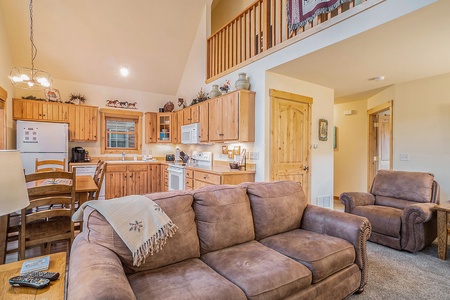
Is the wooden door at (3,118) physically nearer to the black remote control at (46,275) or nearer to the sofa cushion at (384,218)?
the black remote control at (46,275)

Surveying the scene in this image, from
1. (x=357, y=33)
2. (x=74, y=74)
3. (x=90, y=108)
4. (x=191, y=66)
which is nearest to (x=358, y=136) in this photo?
(x=357, y=33)

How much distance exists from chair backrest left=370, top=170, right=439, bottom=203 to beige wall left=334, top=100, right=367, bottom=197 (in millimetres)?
1849

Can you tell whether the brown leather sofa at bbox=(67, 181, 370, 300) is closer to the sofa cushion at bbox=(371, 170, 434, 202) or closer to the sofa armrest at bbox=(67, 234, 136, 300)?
the sofa armrest at bbox=(67, 234, 136, 300)

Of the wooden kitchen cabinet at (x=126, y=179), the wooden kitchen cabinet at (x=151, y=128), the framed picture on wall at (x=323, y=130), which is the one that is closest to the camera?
the framed picture on wall at (x=323, y=130)

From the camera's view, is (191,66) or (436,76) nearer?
(436,76)

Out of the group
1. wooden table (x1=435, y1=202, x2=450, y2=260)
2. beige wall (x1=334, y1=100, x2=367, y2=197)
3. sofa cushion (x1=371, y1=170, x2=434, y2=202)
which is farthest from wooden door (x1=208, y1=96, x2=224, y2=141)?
beige wall (x1=334, y1=100, x2=367, y2=197)

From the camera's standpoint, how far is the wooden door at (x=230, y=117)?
3.81m

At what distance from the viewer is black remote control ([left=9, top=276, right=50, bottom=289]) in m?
1.09

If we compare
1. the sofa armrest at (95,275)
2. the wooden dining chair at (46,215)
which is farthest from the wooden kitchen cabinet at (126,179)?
the sofa armrest at (95,275)

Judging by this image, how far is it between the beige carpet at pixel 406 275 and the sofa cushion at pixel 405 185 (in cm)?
69

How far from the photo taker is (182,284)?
136cm

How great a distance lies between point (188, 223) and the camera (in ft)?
5.78

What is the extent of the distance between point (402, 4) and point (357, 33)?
421 mm

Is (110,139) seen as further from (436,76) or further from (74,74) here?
(436,76)
